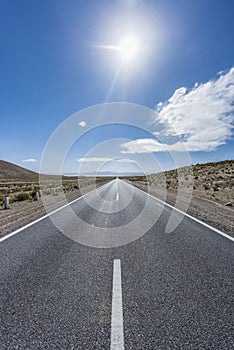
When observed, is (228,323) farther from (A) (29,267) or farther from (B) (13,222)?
(B) (13,222)

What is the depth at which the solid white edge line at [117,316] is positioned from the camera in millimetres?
2391

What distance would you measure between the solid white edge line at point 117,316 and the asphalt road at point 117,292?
0.01 metres

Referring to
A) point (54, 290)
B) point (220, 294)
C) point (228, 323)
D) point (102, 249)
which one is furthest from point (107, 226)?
point (228, 323)

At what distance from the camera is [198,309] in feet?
9.76

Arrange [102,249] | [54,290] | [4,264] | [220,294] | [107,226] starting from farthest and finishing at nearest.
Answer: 1. [107,226]
2. [102,249]
3. [4,264]
4. [54,290]
5. [220,294]

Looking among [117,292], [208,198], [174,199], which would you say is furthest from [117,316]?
[208,198]

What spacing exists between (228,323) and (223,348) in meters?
0.46

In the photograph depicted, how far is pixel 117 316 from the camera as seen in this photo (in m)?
2.85

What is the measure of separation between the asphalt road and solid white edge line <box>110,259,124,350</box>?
0.01 meters

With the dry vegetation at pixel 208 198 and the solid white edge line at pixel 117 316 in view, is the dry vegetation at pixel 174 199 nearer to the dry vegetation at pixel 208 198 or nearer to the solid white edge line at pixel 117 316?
the dry vegetation at pixel 208 198

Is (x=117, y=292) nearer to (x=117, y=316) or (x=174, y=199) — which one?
(x=117, y=316)

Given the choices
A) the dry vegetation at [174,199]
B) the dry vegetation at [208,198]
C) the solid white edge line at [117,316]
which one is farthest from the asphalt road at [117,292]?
the dry vegetation at [208,198]

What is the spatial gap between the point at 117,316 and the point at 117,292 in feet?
1.97

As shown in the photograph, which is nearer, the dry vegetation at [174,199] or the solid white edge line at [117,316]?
the solid white edge line at [117,316]
